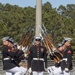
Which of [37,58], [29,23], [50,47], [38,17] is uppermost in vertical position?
[29,23]

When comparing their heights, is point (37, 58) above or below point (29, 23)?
below

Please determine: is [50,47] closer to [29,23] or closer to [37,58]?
[37,58]

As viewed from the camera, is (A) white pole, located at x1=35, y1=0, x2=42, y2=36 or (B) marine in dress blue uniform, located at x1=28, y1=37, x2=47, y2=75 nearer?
(B) marine in dress blue uniform, located at x1=28, y1=37, x2=47, y2=75

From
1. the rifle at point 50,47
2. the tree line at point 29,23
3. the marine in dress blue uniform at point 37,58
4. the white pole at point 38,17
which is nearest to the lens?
the marine in dress blue uniform at point 37,58

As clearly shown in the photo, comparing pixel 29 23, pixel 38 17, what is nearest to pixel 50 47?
pixel 38 17

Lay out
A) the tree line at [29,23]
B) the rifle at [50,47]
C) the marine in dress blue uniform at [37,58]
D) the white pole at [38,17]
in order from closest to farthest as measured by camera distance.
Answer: the marine in dress blue uniform at [37,58] < the rifle at [50,47] < the white pole at [38,17] < the tree line at [29,23]

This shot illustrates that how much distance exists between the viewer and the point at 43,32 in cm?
1254

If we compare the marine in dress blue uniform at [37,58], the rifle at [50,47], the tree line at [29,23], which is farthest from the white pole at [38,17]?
the tree line at [29,23]

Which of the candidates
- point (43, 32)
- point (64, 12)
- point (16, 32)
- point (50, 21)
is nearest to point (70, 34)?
point (50, 21)

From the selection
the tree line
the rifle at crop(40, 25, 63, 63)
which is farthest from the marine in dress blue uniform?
the tree line

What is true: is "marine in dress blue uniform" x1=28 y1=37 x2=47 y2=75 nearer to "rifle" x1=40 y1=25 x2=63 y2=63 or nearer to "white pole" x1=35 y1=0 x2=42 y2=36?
"rifle" x1=40 y1=25 x2=63 y2=63

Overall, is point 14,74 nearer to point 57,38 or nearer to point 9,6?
point 57,38

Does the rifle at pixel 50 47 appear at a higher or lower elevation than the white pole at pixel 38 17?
lower

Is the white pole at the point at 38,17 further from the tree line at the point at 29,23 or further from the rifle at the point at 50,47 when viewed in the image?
the tree line at the point at 29,23
